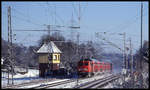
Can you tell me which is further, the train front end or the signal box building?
the signal box building

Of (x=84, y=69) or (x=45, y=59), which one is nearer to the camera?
(x=84, y=69)

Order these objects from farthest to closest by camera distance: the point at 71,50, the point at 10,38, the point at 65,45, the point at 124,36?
1. the point at 65,45
2. the point at 71,50
3. the point at 124,36
4. the point at 10,38

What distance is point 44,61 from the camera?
5525 cm

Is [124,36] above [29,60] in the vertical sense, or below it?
above

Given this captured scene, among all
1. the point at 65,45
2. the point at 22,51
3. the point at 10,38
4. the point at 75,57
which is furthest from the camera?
the point at 22,51

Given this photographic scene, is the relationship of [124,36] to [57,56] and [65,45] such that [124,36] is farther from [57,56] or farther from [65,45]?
[65,45]

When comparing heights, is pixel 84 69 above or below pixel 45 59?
below

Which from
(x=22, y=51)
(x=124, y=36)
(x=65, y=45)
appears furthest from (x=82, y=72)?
(x=22, y=51)

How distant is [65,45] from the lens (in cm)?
8088

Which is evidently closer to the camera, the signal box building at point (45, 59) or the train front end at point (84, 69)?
the train front end at point (84, 69)

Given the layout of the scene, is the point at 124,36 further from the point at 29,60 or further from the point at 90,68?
the point at 29,60

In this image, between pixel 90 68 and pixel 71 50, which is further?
pixel 71 50

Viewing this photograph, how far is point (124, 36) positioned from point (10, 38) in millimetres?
17102

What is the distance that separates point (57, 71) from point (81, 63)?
742 centimetres
